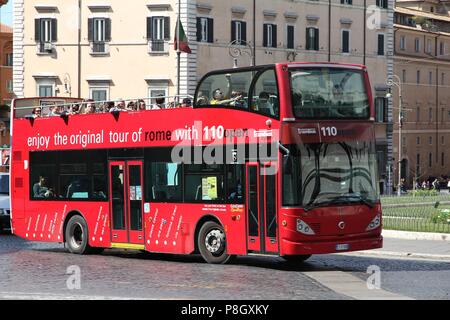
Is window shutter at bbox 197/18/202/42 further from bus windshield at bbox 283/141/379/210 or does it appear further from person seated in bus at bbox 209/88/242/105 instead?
bus windshield at bbox 283/141/379/210

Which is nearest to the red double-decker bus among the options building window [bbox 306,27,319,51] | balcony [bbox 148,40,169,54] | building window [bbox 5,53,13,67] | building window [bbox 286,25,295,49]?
balcony [bbox 148,40,169,54]

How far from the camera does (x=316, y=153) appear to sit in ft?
69.3

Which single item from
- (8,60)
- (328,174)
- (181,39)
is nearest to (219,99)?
(328,174)

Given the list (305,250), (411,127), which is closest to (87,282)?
(305,250)

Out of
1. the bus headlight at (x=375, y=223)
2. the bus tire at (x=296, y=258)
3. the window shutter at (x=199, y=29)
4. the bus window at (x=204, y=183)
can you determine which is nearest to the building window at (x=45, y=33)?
the window shutter at (x=199, y=29)

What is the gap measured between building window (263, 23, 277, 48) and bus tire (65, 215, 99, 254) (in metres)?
43.4

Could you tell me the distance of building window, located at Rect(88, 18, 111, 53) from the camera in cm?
6450

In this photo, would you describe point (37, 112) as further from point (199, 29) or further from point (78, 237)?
point (199, 29)

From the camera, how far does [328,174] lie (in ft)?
69.5

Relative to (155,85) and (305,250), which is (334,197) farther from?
(155,85)

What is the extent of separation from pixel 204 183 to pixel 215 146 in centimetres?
92

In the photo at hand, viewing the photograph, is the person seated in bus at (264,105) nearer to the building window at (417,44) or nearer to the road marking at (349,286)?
the road marking at (349,286)

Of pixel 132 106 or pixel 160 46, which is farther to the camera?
pixel 160 46

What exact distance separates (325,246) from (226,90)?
3820 millimetres
